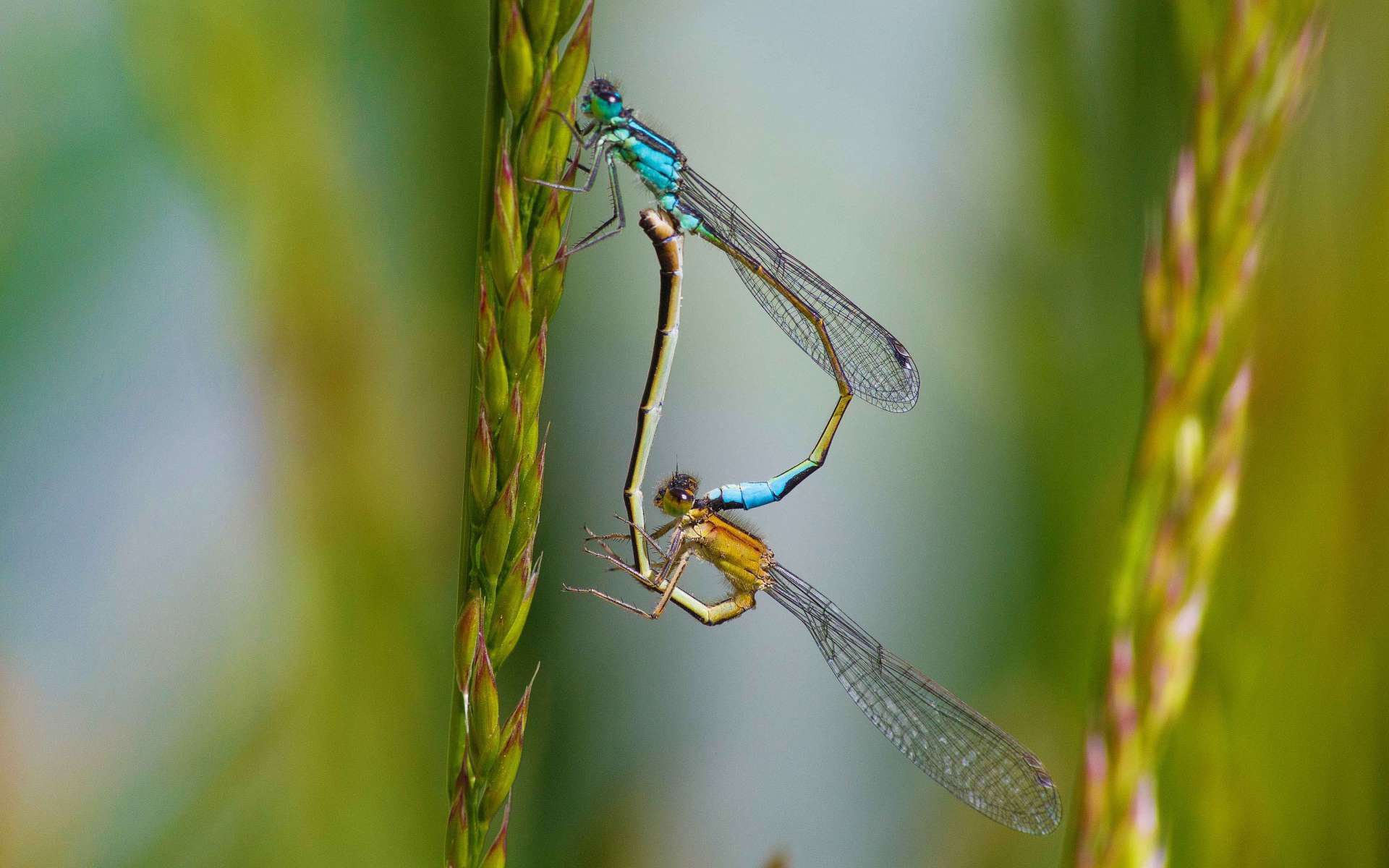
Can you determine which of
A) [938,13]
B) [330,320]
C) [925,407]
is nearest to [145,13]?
[330,320]

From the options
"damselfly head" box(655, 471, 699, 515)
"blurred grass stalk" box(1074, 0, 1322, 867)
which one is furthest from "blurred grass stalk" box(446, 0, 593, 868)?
"blurred grass stalk" box(1074, 0, 1322, 867)

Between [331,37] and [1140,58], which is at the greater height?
[1140,58]

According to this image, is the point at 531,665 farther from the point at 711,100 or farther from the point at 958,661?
the point at 711,100

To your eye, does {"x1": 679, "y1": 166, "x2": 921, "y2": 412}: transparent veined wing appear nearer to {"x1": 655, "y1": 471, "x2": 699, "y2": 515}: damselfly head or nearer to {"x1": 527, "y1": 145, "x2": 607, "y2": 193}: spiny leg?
{"x1": 527, "y1": 145, "x2": 607, "y2": 193}: spiny leg

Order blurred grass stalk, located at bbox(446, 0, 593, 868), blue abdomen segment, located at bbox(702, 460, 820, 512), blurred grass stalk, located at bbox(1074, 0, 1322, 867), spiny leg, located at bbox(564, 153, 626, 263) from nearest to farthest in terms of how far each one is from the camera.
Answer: blurred grass stalk, located at bbox(446, 0, 593, 868), blurred grass stalk, located at bbox(1074, 0, 1322, 867), spiny leg, located at bbox(564, 153, 626, 263), blue abdomen segment, located at bbox(702, 460, 820, 512)

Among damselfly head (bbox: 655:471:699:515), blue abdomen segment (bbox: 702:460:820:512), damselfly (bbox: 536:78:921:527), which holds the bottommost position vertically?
damselfly head (bbox: 655:471:699:515)

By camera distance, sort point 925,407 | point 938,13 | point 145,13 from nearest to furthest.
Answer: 1. point 145,13
2. point 938,13
3. point 925,407
